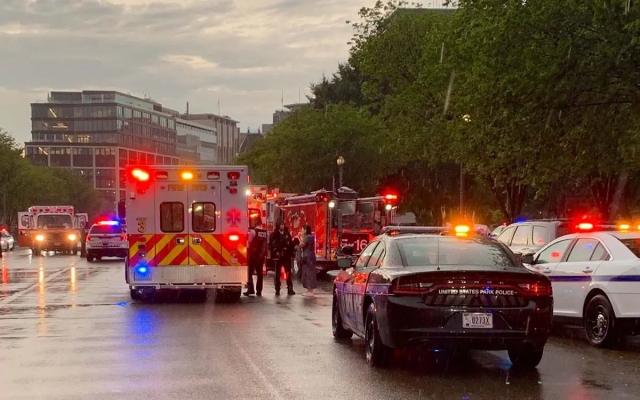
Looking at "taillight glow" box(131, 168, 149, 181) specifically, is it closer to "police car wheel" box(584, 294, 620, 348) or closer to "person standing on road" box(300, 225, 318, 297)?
"person standing on road" box(300, 225, 318, 297)

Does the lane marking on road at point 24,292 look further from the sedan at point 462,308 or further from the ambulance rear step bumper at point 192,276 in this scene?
the sedan at point 462,308

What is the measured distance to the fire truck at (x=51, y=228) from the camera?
54344 mm

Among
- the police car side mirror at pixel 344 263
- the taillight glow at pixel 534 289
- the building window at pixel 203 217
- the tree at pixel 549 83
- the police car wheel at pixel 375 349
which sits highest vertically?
the tree at pixel 549 83

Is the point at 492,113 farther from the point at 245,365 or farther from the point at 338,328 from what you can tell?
the point at 245,365

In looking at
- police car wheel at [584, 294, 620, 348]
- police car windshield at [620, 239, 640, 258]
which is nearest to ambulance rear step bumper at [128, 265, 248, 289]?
police car wheel at [584, 294, 620, 348]

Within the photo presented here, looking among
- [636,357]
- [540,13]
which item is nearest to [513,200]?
[540,13]

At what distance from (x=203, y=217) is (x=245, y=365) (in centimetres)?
1010

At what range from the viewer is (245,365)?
11492 millimetres

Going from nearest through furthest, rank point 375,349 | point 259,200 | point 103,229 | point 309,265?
point 375,349
point 309,265
point 259,200
point 103,229

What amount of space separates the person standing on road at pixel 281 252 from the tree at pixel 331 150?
32459mm

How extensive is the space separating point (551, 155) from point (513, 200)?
63.3 ft

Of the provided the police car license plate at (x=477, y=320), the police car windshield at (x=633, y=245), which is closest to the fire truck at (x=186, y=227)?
the police car windshield at (x=633, y=245)

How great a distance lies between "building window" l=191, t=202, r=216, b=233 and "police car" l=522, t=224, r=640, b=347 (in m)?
8.28

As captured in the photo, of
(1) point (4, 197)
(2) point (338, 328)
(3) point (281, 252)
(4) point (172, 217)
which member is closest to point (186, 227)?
(4) point (172, 217)
